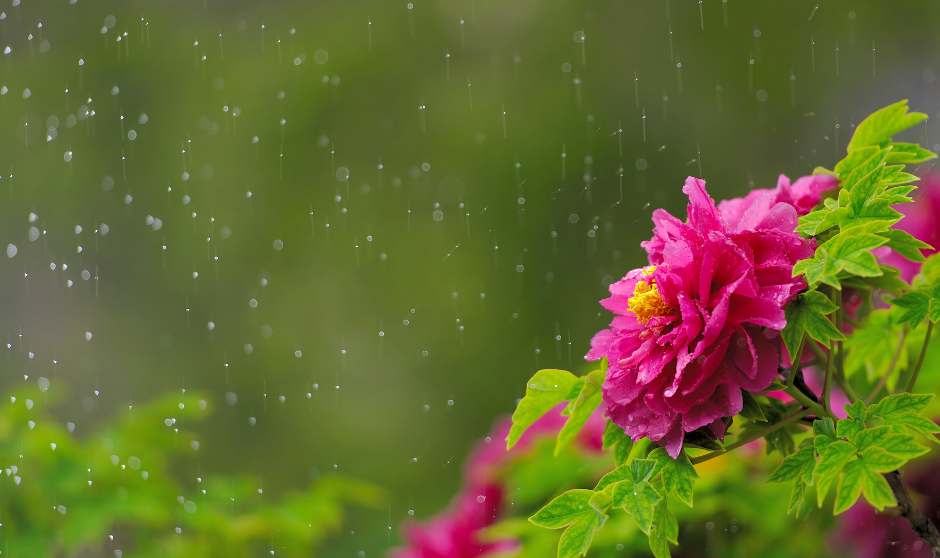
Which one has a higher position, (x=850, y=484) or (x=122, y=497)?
(x=122, y=497)

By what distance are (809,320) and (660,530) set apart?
93 mm

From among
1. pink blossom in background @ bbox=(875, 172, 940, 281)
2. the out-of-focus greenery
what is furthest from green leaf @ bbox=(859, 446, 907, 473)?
the out-of-focus greenery

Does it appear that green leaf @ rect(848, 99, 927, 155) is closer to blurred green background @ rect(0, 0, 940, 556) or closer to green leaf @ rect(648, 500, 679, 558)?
green leaf @ rect(648, 500, 679, 558)

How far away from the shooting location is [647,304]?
0.28 metres

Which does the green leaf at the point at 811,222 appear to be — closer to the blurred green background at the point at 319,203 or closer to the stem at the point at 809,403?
the stem at the point at 809,403

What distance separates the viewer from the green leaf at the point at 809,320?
26 cm

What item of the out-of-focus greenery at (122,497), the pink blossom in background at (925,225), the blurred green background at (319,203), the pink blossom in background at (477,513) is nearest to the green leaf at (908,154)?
the pink blossom in background at (925,225)

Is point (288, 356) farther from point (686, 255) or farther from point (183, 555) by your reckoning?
point (686, 255)

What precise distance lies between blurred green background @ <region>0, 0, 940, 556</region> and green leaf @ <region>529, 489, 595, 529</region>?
141 centimetres

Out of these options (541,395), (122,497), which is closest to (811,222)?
(541,395)

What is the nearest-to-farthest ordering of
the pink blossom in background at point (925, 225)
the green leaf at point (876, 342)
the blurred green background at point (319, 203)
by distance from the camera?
the green leaf at point (876, 342) < the pink blossom in background at point (925, 225) < the blurred green background at point (319, 203)

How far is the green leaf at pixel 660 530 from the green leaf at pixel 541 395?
56mm

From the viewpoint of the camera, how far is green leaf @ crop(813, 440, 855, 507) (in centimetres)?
26

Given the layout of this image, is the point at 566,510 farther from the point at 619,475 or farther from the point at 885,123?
the point at 885,123
